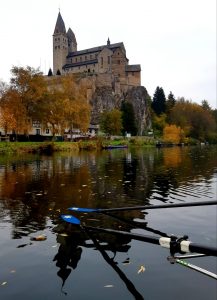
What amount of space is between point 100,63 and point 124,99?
21.4 meters

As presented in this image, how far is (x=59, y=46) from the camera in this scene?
16962 centimetres

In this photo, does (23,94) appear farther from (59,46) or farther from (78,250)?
(59,46)

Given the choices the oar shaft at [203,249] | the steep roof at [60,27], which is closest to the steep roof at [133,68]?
the steep roof at [60,27]

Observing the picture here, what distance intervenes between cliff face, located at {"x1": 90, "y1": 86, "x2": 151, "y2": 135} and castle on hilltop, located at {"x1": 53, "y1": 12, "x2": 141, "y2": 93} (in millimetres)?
4239

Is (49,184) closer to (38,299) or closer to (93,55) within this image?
(38,299)

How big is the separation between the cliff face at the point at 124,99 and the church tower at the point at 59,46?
38.4 m

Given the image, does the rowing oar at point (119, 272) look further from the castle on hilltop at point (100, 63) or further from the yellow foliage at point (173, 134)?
the castle on hilltop at point (100, 63)

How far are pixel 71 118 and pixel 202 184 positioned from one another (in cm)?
5804

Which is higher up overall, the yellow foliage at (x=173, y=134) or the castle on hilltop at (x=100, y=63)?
the castle on hilltop at (x=100, y=63)

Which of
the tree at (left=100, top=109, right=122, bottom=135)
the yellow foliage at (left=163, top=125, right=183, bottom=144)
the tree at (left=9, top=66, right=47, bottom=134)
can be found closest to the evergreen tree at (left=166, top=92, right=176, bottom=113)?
the yellow foliage at (left=163, top=125, right=183, bottom=144)

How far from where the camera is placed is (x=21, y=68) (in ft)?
226

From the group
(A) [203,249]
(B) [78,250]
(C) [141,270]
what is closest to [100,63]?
(B) [78,250]

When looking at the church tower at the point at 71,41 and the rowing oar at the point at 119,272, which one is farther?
the church tower at the point at 71,41

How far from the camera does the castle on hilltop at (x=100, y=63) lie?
149 metres
